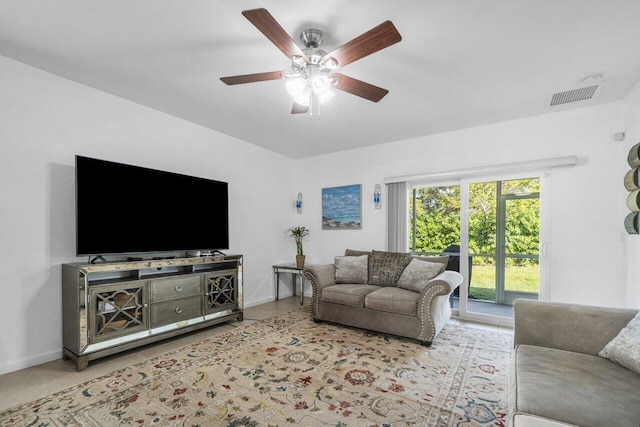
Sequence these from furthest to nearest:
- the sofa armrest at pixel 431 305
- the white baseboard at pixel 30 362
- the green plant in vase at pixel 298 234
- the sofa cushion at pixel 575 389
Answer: the green plant in vase at pixel 298 234 < the sofa armrest at pixel 431 305 < the white baseboard at pixel 30 362 < the sofa cushion at pixel 575 389

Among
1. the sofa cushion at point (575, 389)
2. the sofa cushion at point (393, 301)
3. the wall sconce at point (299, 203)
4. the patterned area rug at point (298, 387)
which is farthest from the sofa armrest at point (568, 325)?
the wall sconce at point (299, 203)

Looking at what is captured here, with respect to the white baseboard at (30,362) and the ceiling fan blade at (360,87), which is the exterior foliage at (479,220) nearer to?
the ceiling fan blade at (360,87)

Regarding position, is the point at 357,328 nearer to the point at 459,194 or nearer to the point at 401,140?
the point at 459,194

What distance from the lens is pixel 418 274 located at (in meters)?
3.53

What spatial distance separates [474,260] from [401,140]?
2012 millimetres

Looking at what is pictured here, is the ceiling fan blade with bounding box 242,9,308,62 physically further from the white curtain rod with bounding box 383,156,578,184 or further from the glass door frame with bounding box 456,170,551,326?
the glass door frame with bounding box 456,170,551,326

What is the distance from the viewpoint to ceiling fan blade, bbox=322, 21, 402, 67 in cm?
159

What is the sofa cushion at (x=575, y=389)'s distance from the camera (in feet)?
3.85

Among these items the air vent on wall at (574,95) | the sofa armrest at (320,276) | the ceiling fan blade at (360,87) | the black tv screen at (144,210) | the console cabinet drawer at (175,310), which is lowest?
the console cabinet drawer at (175,310)

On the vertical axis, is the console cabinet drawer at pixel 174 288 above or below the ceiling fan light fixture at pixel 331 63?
below

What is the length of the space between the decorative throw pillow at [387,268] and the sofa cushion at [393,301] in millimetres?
400

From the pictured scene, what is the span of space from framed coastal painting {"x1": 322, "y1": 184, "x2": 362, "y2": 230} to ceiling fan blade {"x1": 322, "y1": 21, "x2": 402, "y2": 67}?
310 cm

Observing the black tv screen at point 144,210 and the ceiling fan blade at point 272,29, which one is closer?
A: the ceiling fan blade at point 272,29

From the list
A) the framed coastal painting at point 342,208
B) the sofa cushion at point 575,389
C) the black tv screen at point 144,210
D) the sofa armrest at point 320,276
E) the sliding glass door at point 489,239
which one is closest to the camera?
the sofa cushion at point 575,389
